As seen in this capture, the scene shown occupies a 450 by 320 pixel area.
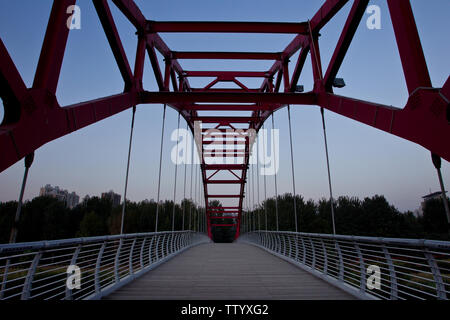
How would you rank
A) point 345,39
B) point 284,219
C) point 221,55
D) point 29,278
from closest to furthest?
point 29,278 → point 345,39 → point 221,55 → point 284,219

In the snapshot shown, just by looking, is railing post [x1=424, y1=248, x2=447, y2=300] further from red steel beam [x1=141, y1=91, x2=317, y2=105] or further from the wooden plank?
red steel beam [x1=141, y1=91, x2=317, y2=105]

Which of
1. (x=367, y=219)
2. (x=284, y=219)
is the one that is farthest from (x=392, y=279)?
(x=367, y=219)

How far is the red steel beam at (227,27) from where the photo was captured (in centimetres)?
698

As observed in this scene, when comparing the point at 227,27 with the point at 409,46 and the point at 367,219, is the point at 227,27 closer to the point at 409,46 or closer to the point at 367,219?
the point at 409,46

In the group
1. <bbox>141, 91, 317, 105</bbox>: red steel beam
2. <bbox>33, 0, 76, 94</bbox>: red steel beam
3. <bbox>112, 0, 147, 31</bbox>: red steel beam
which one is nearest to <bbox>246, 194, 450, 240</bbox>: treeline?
<bbox>141, 91, 317, 105</bbox>: red steel beam

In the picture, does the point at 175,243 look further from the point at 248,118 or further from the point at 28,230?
the point at 28,230

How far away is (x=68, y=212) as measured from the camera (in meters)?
50.5

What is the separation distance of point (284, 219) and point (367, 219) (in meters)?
15.0

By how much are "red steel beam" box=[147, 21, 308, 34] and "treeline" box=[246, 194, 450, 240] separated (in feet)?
142

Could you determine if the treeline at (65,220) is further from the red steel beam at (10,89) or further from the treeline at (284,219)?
the red steel beam at (10,89)

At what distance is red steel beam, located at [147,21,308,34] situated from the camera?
698cm

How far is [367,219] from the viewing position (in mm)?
49531
